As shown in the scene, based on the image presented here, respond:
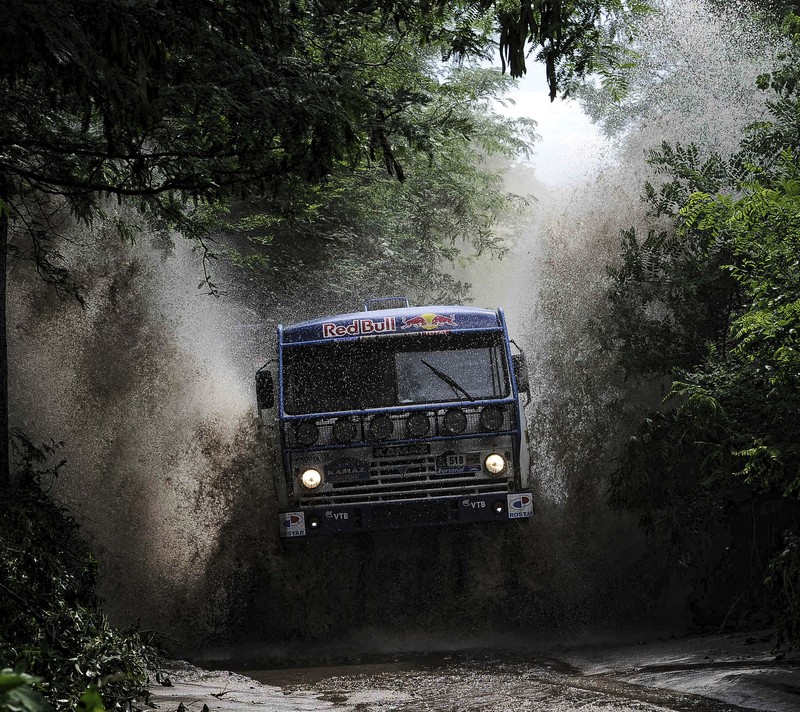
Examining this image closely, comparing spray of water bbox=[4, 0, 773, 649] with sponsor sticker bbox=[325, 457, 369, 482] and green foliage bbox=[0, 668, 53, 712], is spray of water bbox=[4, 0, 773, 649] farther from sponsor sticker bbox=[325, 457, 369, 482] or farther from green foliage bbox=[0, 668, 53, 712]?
green foliage bbox=[0, 668, 53, 712]

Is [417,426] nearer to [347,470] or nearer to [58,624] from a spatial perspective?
[347,470]

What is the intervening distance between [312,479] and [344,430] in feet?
2.14

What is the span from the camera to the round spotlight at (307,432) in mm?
10859

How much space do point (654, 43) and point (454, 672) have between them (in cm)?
2633

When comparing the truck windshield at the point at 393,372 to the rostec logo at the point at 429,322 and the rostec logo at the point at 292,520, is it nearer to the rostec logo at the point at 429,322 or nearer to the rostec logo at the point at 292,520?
the rostec logo at the point at 429,322

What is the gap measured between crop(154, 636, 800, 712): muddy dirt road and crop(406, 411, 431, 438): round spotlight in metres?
2.46

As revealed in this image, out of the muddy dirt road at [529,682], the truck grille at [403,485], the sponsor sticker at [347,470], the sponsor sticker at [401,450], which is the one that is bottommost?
the muddy dirt road at [529,682]

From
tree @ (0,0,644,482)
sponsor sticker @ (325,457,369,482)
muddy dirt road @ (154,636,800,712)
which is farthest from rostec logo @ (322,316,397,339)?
muddy dirt road @ (154,636,800,712)

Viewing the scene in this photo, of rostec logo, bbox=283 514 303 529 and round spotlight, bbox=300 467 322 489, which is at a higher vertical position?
round spotlight, bbox=300 467 322 489

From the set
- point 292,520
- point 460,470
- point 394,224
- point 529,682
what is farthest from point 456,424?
point 394,224

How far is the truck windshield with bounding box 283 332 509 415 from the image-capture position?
1094 centimetres

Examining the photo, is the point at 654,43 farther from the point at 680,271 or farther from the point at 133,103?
the point at 133,103

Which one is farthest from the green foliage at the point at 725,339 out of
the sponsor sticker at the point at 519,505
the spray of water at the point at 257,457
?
the sponsor sticker at the point at 519,505

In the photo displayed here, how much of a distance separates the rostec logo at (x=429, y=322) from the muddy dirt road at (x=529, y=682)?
3.68m
